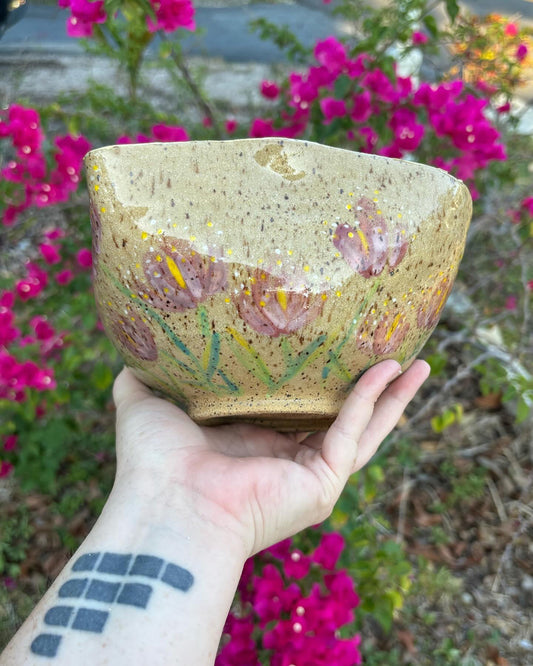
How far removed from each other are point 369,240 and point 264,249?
152 mm

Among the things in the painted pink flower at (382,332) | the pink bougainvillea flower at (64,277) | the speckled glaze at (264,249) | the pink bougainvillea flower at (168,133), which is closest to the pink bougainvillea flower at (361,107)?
the pink bougainvillea flower at (168,133)

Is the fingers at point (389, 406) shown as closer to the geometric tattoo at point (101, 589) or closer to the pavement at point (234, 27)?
the geometric tattoo at point (101, 589)

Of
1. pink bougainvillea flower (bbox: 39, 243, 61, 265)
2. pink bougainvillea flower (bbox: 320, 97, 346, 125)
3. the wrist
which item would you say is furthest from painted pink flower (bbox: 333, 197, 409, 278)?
pink bougainvillea flower (bbox: 39, 243, 61, 265)

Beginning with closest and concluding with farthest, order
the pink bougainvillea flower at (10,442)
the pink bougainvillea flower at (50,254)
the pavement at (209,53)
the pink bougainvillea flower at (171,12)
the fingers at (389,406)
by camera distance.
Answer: the fingers at (389,406) → the pink bougainvillea flower at (171,12) → the pink bougainvillea flower at (10,442) → the pink bougainvillea flower at (50,254) → the pavement at (209,53)

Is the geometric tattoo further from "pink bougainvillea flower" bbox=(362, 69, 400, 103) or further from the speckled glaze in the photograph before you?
"pink bougainvillea flower" bbox=(362, 69, 400, 103)

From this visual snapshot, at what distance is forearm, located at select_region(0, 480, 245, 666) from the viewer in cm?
77

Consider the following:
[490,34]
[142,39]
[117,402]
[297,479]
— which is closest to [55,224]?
[142,39]

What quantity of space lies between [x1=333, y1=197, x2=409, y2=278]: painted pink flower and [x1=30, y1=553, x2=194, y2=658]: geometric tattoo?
1.68 feet

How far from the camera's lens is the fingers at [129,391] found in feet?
3.77

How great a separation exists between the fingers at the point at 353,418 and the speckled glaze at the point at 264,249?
42 millimetres

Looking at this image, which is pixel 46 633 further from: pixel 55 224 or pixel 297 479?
pixel 55 224

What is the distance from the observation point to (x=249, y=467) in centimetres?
94

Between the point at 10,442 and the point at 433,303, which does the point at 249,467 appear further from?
the point at 10,442

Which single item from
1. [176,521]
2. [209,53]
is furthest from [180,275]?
[209,53]
